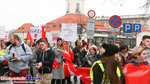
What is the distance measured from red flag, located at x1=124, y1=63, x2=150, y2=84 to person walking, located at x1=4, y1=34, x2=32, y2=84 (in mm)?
3143

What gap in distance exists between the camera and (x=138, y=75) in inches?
184

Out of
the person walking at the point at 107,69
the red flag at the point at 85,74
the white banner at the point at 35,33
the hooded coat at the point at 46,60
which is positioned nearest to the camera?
the person walking at the point at 107,69

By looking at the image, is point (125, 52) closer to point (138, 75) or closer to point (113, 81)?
point (138, 75)

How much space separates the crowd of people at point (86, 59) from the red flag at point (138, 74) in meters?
0.07

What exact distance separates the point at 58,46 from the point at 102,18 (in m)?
116

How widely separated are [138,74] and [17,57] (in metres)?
3.34

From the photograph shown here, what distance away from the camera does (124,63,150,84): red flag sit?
4594mm

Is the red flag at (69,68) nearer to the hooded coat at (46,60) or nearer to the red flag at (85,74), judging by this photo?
the red flag at (85,74)

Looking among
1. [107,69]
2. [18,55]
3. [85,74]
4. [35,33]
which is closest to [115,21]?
[85,74]

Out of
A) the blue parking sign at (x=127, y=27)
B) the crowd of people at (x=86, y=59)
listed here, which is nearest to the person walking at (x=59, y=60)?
the crowd of people at (x=86, y=59)

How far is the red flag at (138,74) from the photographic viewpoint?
4594 millimetres

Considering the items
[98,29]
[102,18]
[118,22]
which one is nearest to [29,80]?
[118,22]

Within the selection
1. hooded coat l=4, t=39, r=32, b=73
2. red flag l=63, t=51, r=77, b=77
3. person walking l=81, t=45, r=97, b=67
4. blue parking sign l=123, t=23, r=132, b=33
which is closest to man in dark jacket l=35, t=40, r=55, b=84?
hooded coat l=4, t=39, r=32, b=73

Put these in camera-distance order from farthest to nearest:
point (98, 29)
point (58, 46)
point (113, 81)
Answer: point (98, 29) → point (58, 46) → point (113, 81)
